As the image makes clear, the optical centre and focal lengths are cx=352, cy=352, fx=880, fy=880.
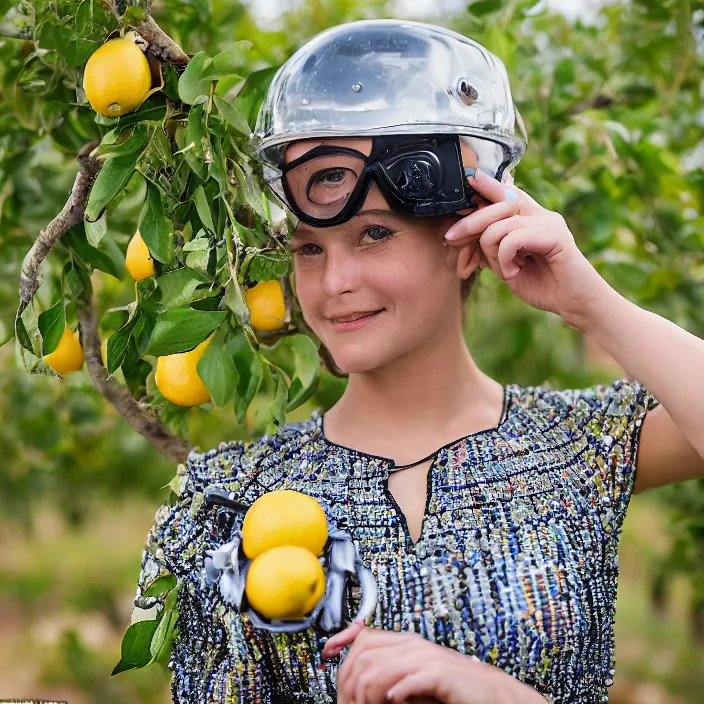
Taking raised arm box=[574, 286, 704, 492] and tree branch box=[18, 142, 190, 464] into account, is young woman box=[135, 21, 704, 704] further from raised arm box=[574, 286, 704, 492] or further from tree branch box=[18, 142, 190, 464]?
tree branch box=[18, 142, 190, 464]

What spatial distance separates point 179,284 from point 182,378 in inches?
9.1

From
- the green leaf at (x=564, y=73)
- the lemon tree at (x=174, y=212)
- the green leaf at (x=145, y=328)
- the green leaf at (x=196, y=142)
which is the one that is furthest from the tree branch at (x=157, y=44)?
the green leaf at (x=564, y=73)

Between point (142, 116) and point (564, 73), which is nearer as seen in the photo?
point (142, 116)

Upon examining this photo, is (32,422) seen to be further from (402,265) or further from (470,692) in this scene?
(470,692)

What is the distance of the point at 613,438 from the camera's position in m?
1.32

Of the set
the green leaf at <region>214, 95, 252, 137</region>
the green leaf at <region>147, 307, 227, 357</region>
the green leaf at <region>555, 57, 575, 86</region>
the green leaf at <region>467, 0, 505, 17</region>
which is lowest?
the green leaf at <region>147, 307, 227, 357</region>

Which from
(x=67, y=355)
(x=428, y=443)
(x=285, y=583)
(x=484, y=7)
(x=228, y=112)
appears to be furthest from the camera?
(x=484, y=7)

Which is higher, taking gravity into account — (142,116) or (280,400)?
(142,116)

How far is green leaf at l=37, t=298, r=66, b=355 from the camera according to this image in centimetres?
126

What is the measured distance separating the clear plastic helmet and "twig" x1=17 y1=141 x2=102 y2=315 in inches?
9.6

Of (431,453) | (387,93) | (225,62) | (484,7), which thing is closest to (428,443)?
(431,453)

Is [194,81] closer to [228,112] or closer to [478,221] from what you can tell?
[228,112]

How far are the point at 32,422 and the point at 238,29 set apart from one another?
1.16 m

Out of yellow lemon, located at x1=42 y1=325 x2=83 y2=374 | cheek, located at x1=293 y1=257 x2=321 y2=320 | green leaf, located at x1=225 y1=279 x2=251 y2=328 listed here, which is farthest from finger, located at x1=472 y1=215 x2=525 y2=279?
yellow lemon, located at x1=42 y1=325 x2=83 y2=374
